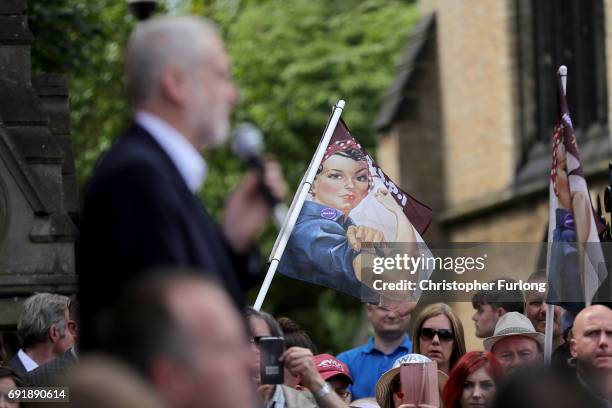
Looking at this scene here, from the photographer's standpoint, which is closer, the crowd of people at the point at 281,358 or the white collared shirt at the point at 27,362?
the crowd of people at the point at 281,358

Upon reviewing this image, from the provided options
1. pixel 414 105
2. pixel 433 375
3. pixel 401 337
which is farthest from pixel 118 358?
pixel 414 105

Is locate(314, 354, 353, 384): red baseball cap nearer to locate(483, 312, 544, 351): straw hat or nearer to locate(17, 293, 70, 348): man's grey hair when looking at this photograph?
locate(483, 312, 544, 351): straw hat

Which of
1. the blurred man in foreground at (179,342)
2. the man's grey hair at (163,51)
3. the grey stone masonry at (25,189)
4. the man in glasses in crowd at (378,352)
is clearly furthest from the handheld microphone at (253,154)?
the grey stone masonry at (25,189)

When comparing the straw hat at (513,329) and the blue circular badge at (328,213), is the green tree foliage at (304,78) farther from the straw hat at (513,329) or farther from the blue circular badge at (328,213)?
the straw hat at (513,329)

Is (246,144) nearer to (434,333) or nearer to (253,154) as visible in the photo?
(253,154)

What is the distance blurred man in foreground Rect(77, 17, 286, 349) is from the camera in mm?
4625

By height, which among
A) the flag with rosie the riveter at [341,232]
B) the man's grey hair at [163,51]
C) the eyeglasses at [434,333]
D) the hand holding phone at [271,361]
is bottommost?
the eyeglasses at [434,333]

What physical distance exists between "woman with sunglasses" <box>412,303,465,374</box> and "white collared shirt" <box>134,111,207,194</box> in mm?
4392

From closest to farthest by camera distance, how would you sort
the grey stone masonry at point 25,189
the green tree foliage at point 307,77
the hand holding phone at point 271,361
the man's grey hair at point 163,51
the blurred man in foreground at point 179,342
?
the blurred man in foreground at point 179,342 < the man's grey hair at point 163,51 < the hand holding phone at point 271,361 < the grey stone masonry at point 25,189 < the green tree foliage at point 307,77

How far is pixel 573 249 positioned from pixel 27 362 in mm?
2783

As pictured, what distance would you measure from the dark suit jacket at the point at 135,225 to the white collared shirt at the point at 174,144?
21 millimetres

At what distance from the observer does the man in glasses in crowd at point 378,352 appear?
975 cm

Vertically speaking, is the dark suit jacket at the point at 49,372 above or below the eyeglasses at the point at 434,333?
below

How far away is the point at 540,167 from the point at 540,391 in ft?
74.4
